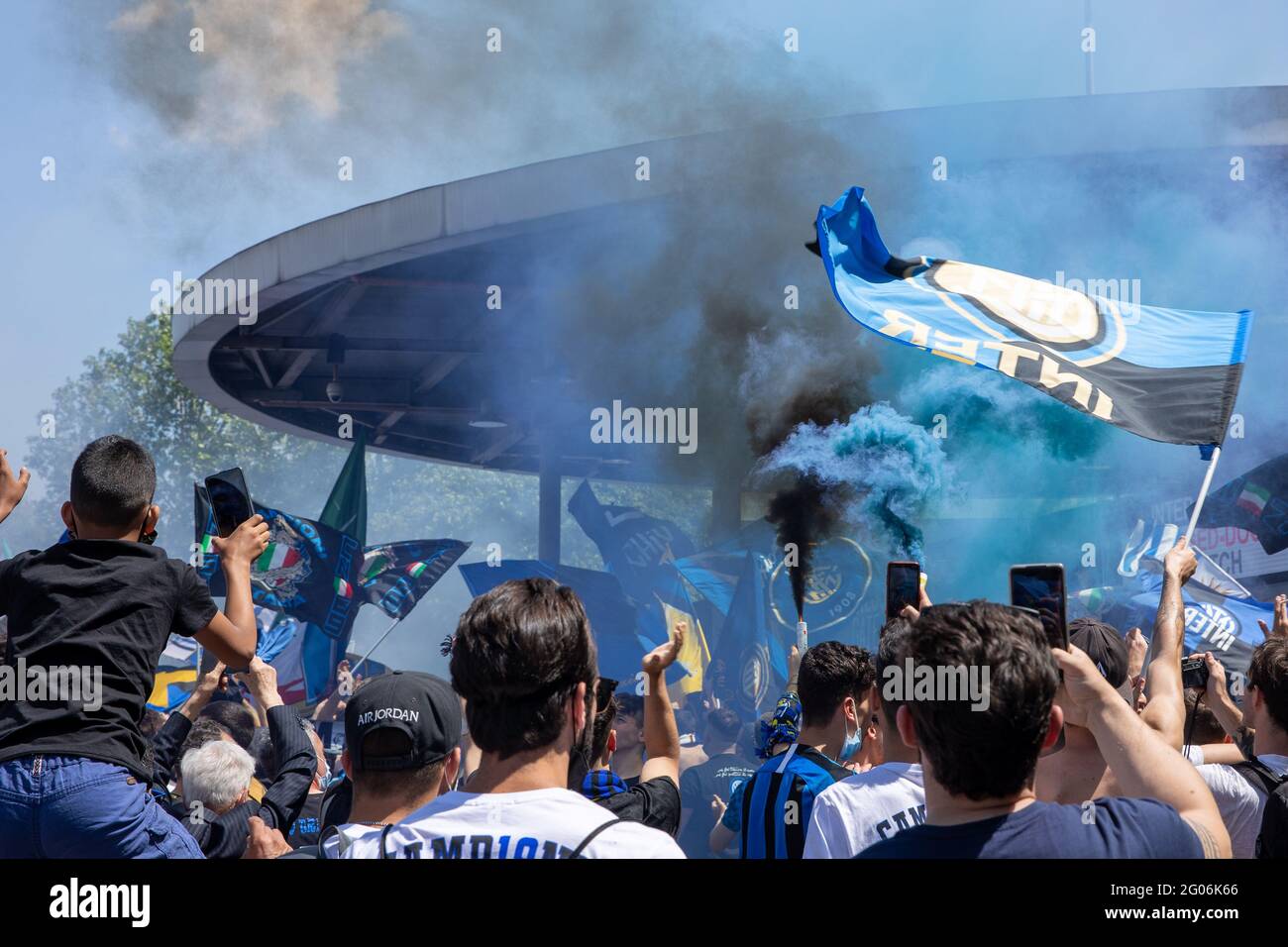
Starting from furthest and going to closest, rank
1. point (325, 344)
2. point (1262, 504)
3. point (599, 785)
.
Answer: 1. point (325, 344)
2. point (1262, 504)
3. point (599, 785)

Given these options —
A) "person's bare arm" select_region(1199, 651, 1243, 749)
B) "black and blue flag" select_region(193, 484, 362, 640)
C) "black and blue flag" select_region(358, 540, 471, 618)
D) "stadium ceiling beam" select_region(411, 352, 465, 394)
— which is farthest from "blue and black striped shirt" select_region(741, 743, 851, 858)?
"stadium ceiling beam" select_region(411, 352, 465, 394)

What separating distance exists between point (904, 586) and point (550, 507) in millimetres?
11937

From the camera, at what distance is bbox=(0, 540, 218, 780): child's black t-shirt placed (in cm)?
271

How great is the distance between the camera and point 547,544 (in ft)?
48.2

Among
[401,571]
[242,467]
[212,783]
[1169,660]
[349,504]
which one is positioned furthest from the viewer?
[242,467]

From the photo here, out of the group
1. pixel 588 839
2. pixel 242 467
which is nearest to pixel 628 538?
pixel 588 839

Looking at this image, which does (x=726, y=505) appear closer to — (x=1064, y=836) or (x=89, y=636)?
(x=89, y=636)

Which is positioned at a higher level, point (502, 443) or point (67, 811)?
point (502, 443)

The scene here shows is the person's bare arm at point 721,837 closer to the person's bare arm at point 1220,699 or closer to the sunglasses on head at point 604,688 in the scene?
the sunglasses on head at point 604,688

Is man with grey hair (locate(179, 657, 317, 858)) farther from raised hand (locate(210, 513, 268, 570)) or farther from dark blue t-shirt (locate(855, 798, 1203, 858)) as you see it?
dark blue t-shirt (locate(855, 798, 1203, 858))

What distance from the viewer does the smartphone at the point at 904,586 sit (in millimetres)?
2859

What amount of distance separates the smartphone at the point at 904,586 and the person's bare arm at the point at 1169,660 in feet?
1.68

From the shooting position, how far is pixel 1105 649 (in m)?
3.16

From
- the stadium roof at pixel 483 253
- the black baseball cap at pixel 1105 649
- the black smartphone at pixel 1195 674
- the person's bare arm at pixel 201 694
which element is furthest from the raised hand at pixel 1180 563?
the stadium roof at pixel 483 253
